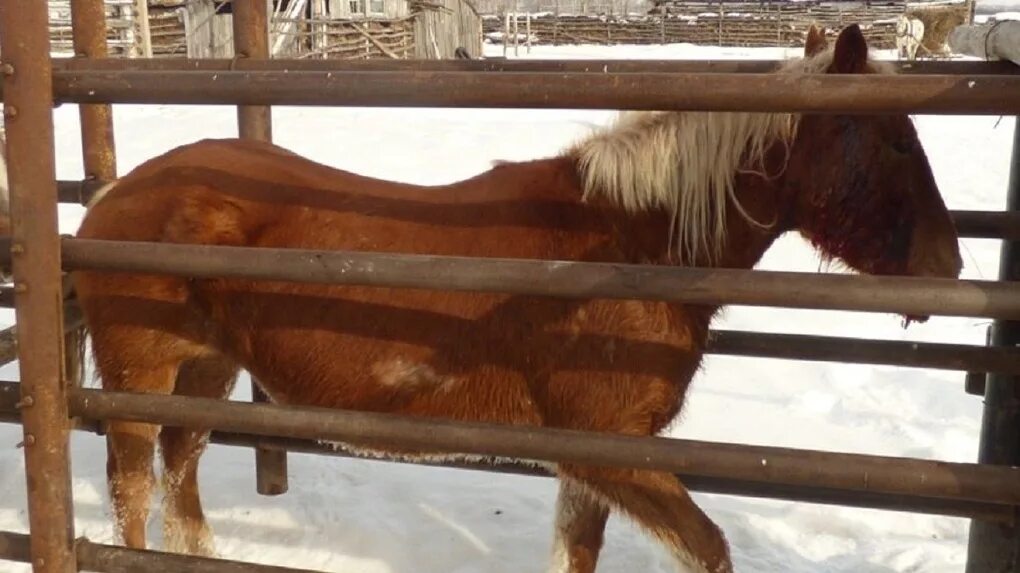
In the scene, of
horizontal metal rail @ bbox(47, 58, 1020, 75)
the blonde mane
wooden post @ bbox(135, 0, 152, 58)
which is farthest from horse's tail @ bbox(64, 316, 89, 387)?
wooden post @ bbox(135, 0, 152, 58)

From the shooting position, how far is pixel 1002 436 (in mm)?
2809

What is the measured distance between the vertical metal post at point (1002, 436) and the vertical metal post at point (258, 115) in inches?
95.4

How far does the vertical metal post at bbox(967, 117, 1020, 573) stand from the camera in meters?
2.80

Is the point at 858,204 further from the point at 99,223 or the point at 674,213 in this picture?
the point at 99,223

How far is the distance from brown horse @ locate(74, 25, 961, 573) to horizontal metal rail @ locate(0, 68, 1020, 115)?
2.15ft

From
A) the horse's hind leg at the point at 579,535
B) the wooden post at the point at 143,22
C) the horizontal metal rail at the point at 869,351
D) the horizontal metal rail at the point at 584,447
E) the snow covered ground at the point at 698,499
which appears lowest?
the snow covered ground at the point at 698,499

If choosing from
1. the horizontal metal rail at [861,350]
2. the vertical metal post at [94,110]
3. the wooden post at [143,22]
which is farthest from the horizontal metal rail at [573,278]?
the wooden post at [143,22]

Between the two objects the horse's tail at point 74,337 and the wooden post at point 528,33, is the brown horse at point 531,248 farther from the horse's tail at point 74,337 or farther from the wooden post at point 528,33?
the wooden post at point 528,33

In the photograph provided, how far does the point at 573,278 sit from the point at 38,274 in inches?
46.8

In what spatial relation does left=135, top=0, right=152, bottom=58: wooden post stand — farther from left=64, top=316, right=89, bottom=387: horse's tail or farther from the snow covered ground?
left=64, top=316, right=89, bottom=387: horse's tail

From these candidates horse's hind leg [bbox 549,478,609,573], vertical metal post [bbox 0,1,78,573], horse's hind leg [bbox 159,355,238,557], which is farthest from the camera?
horse's hind leg [bbox 159,355,238,557]

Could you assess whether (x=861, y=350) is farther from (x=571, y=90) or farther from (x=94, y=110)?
(x=94, y=110)

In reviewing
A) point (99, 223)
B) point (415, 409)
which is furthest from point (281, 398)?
point (99, 223)

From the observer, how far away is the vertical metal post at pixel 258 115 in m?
3.75
